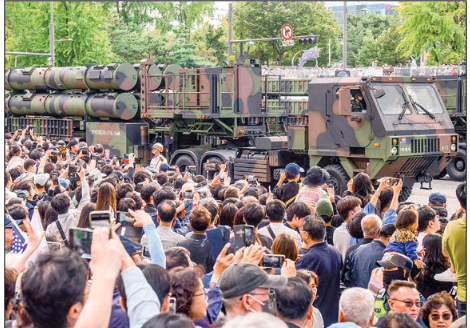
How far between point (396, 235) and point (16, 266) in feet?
9.93

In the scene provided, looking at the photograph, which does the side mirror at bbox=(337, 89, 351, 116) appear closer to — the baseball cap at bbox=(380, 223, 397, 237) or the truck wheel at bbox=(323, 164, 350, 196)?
the truck wheel at bbox=(323, 164, 350, 196)

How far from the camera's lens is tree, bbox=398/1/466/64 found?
105 ft

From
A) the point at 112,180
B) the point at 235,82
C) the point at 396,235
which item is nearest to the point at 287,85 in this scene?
the point at 235,82

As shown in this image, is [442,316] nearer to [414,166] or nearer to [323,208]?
[323,208]

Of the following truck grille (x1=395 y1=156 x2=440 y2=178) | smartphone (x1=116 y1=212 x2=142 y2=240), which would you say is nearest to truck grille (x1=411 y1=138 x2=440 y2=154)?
truck grille (x1=395 y1=156 x2=440 y2=178)

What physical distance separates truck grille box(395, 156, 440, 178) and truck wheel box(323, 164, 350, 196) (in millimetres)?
973

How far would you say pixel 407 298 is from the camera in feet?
17.1

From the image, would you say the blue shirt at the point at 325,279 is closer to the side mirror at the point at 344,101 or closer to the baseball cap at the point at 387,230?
the baseball cap at the point at 387,230

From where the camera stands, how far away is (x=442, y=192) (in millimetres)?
18891

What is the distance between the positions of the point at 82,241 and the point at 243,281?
858mm

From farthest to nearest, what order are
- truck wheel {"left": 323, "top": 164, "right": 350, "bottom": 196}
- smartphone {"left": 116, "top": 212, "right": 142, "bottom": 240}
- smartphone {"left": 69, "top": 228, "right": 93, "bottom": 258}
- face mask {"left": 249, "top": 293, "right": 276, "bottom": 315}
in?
1. truck wheel {"left": 323, "top": 164, "right": 350, "bottom": 196}
2. smartphone {"left": 116, "top": 212, "right": 142, "bottom": 240}
3. face mask {"left": 249, "top": 293, "right": 276, "bottom": 315}
4. smartphone {"left": 69, "top": 228, "right": 93, "bottom": 258}

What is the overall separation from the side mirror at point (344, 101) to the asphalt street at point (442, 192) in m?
2.79

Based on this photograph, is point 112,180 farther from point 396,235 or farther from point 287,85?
point 287,85

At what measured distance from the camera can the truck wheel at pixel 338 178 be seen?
1612cm
